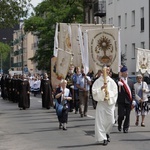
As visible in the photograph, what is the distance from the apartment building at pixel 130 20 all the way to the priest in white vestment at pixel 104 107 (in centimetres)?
2944

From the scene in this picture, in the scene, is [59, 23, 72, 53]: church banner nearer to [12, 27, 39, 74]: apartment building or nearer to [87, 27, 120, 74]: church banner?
[87, 27, 120, 74]: church banner

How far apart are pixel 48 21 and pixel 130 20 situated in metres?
14.8

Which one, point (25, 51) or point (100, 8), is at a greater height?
point (100, 8)

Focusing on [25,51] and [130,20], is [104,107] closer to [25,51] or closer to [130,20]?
[130,20]

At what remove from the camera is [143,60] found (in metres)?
19.7

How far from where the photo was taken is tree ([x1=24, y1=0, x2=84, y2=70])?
60.3 metres

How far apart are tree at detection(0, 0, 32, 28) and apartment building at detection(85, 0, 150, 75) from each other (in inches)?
712

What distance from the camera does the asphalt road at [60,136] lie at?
13094 millimetres

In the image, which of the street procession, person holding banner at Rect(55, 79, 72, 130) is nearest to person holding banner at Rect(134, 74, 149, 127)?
the street procession

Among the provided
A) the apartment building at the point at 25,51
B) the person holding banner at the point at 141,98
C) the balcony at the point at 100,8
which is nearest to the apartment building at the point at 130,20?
the balcony at the point at 100,8

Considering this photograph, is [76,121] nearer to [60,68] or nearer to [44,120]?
[44,120]

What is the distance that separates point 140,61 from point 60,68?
10.6 ft

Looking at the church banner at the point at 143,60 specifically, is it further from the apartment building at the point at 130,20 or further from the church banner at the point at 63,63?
the apartment building at the point at 130,20

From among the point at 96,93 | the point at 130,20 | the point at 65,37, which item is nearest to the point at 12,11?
the point at 65,37
